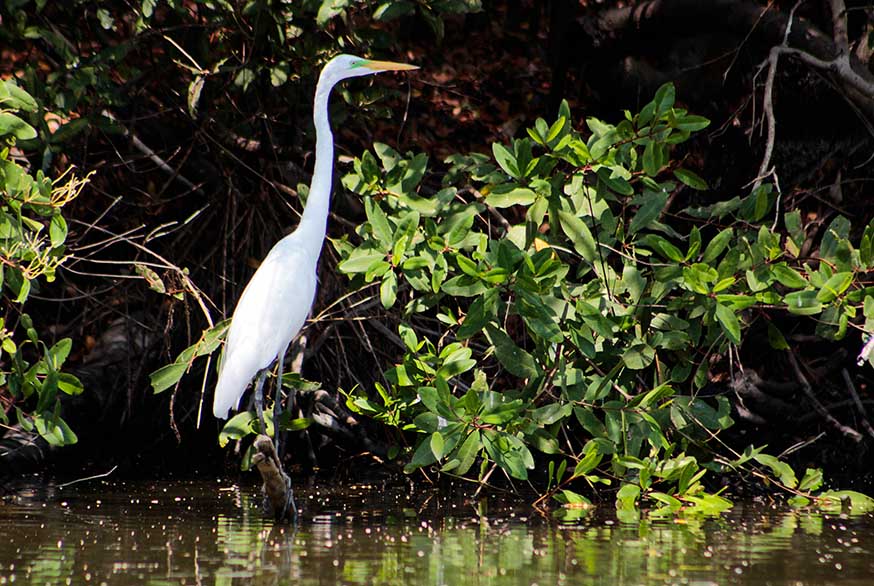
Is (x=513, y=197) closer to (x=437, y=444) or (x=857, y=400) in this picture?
(x=437, y=444)

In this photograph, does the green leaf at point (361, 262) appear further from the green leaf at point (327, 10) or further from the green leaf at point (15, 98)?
the green leaf at point (15, 98)

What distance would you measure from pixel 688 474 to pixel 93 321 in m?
3.35

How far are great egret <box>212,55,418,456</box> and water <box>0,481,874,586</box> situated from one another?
0.54m

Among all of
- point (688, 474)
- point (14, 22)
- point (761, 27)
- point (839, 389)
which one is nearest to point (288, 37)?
point (14, 22)

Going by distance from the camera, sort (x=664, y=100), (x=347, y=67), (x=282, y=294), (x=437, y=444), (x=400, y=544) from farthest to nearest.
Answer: (x=347, y=67) → (x=282, y=294) → (x=664, y=100) → (x=437, y=444) → (x=400, y=544)

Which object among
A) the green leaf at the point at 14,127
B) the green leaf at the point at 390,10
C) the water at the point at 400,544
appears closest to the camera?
the water at the point at 400,544

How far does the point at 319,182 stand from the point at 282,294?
525mm

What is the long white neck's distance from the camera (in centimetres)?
499

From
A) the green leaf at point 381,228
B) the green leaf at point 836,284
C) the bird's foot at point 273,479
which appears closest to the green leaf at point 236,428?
the bird's foot at point 273,479

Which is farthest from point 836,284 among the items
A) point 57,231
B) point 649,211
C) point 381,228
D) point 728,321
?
point 57,231

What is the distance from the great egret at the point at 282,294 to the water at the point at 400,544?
537mm

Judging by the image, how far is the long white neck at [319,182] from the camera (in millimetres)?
4988

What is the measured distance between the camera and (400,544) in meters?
3.94

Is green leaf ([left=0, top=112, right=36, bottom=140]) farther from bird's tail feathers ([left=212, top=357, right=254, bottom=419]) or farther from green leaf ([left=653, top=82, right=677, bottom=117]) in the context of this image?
green leaf ([left=653, top=82, right=677, bottom=117])
